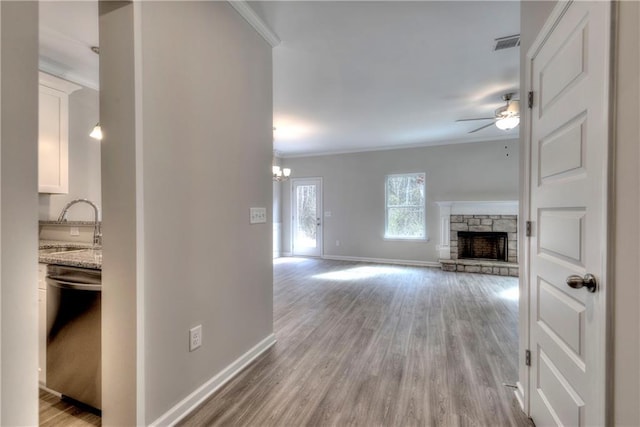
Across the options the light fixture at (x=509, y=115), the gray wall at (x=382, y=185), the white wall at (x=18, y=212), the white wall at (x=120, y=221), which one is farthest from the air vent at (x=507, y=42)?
the gray wall at (x=382, y=185)

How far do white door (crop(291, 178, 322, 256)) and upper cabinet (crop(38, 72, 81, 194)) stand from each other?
501cm

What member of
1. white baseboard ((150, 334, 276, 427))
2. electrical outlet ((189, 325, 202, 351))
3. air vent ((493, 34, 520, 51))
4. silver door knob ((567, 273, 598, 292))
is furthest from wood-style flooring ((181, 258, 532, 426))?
air vent ((493, 34, 520, 51))

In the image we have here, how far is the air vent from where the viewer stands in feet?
8.12

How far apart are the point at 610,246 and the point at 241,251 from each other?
1.96 m

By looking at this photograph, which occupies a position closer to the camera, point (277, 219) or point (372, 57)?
point (372, 57)

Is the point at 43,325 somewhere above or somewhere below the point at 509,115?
below

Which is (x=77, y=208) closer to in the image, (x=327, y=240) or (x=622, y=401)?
(x=622, y=401)

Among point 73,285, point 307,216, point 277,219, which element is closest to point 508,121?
point 73,285

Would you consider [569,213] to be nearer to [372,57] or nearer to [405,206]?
[372,57]

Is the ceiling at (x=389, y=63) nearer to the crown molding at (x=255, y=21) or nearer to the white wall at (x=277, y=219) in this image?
the crown molding at (x=255, y=21)

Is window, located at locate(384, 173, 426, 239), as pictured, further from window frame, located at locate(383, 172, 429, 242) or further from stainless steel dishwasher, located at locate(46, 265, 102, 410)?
stainless steel dishwasher, located at locate(46, 265, 102, 410)

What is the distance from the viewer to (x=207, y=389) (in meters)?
1.80

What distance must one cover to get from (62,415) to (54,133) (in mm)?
2579

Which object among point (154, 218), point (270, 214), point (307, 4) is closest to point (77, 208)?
point (270, 214)
